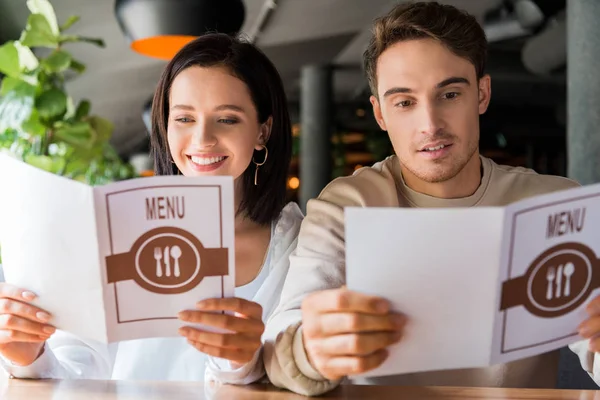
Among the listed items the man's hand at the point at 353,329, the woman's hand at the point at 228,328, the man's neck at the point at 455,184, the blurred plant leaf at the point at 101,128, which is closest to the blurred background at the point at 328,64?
the blurred plant leaf at the point at 101,128

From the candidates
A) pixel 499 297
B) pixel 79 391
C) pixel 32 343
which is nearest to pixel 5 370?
pixel 32 343

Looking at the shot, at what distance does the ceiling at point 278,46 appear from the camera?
6.11m

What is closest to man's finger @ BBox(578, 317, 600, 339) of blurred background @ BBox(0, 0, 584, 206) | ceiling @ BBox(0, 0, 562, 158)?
blurred background @ BBox(0, 0, 584, 206)

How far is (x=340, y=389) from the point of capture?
1.23 metres

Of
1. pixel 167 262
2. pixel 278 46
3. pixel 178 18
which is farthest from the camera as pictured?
pixel 278 46

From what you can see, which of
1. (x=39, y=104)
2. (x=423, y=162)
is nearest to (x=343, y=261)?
(x=423, y=162)

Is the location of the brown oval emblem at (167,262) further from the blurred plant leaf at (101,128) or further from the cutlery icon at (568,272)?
the blurred plant leaf at (101,128)

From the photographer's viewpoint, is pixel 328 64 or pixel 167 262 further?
pixel 328 64

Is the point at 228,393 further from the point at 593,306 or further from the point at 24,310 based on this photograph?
the point at 593,306

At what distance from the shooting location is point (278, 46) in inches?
312

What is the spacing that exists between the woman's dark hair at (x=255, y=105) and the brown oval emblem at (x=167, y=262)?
0.72 metres

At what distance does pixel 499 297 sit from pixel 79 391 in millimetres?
779

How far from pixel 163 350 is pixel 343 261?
1.88ft

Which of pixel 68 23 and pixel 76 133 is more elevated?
pixel 68 23
